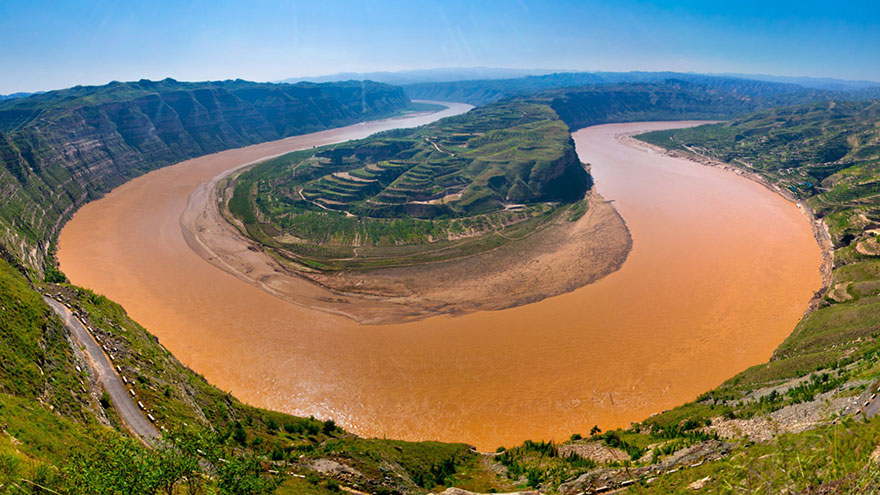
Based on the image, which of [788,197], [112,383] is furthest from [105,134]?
[788,197]

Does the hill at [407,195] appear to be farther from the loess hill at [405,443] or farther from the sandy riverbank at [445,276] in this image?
the loess hill at [405,443]

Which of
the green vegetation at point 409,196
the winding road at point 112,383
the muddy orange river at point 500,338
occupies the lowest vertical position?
the muddy orange river at point 500,338

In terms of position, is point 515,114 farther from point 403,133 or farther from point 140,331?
point 140,331

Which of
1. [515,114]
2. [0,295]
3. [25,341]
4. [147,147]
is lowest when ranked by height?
[25,341]

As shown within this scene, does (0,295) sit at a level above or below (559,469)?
above

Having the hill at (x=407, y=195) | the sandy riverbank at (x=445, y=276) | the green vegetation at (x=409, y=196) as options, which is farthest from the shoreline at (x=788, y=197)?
the hill at (x=407, y=195)

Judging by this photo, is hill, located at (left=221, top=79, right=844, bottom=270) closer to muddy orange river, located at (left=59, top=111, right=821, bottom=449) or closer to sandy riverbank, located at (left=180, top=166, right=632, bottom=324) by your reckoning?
sandy riverbank, located at (left=180, top=166, right=632, bottom=324)

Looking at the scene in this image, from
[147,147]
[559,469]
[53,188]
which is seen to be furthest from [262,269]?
[147,147]
